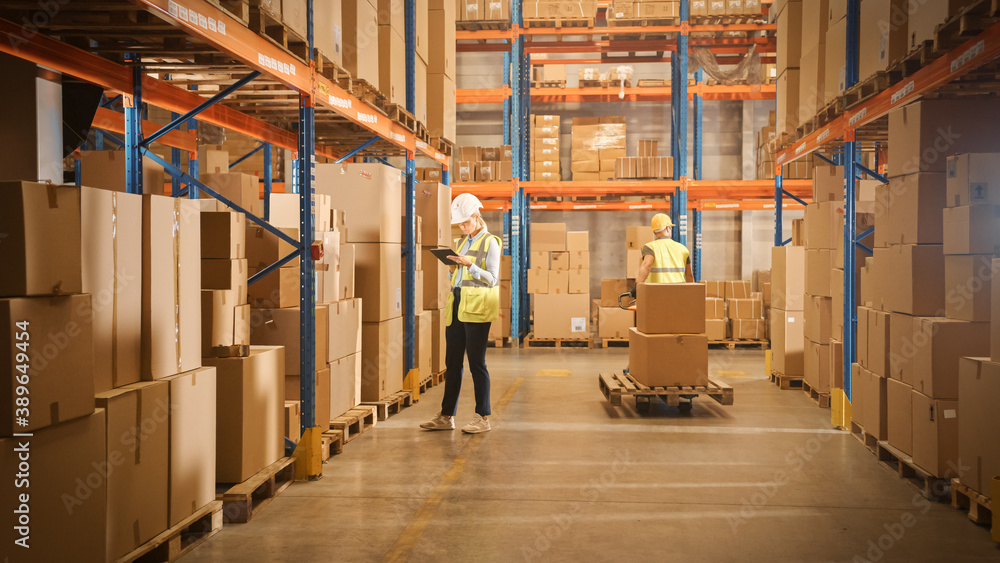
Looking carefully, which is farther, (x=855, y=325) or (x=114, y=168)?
(x=855, y=325)

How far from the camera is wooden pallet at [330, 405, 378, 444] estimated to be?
19.8 ft

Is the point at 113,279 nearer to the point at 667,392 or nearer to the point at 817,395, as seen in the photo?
the point at 667,392

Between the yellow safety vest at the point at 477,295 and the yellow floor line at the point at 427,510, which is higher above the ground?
the yellow safety vest at the point at 477,295

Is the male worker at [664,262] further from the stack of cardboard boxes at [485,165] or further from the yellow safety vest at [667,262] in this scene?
the stack of cardboard boxes at [485,165]

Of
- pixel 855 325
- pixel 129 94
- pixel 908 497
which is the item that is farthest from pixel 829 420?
pixel 129 94

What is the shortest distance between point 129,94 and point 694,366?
5296mm

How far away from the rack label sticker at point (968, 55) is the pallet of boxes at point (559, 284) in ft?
27.6

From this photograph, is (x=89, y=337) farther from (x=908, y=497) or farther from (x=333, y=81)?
(x=908, y=497)

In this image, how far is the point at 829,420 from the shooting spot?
283 inches

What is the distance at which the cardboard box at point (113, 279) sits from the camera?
3.15 metres

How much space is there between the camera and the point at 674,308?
7.21m

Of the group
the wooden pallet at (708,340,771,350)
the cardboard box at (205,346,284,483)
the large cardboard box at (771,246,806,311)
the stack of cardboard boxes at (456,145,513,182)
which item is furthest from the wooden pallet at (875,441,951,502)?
the stack of cardboard boxes at (456,145,513,182)

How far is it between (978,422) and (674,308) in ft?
10.7

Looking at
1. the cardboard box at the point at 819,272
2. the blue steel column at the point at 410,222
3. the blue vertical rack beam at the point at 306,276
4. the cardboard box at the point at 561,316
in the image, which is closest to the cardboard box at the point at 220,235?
the blue vertical rack beam at the point at 306,276
